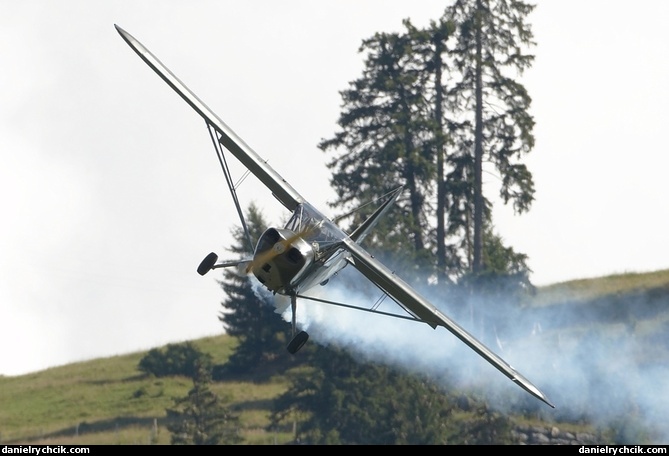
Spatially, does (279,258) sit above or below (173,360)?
below

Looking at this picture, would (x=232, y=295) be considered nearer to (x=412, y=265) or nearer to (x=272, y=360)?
(x=272, y=360)

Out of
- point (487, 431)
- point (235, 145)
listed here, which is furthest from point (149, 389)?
point (235, 145)

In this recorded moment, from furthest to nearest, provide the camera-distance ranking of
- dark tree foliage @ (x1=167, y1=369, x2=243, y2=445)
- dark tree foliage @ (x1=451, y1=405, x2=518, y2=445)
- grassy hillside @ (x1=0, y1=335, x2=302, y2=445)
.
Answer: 1. grassy hillside @ (x1=0, y1=335, x2=302, y2=445)
2. dark tree foliage @ (x1=167, y1=369, x2=243, y2=445)
3. dark tree foliage @ (x1=451, y1=405, x2=518, y2=445)

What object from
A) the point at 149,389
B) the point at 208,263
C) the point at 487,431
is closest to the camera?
the point at 208,263

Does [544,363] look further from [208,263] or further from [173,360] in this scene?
[208,263]

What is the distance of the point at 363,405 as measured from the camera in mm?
71188

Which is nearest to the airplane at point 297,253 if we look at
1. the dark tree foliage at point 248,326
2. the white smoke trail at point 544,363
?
the white smoke trail at point 544,363

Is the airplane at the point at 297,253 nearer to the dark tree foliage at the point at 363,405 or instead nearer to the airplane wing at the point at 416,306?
the airplane wing at the point at 416,306

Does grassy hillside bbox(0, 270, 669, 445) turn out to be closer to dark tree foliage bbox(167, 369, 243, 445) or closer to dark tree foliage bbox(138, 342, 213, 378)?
dark tree foliage bbox(138, 342, 213, 378)

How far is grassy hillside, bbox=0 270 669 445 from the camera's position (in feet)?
256

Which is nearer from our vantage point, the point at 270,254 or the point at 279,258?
the point at 270,254

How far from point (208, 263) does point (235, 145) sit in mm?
5160

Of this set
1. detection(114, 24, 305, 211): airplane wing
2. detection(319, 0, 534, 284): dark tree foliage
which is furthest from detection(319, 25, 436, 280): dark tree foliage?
detection(114, 24, 305, 211): airplane wing

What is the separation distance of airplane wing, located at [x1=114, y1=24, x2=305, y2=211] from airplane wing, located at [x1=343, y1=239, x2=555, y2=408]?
2.51 m
